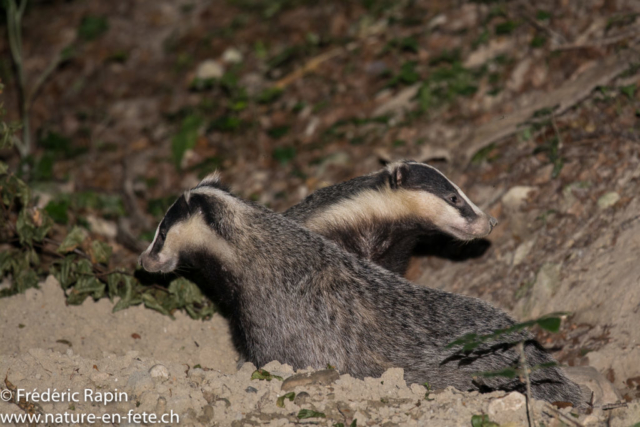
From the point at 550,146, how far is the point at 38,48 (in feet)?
36.0

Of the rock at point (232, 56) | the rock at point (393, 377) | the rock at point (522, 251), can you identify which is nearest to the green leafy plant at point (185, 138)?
the rock at point (232, 56)

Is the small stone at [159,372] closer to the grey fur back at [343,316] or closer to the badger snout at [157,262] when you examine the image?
the grey fur back at [343,316]

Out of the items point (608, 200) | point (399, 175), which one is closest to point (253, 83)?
Result: point (399, 175)

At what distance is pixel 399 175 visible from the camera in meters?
6.20

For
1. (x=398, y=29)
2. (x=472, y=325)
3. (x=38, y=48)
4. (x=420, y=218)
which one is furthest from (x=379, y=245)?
(x=38, y=48)

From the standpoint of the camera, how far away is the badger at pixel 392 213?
611cm

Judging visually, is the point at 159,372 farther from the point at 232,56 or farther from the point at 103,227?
the point at 232,56

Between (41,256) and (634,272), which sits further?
(41,256)

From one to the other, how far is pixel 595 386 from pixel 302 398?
2.25m

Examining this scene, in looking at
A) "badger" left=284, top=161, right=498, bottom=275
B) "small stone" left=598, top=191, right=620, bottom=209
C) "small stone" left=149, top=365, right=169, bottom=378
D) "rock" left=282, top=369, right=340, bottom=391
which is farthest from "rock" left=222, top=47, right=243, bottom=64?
"rock" left=282, top=369, right=340, bottom=391

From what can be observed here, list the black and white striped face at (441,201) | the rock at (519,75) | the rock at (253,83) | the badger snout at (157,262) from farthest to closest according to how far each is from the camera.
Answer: the rock at (253,83)
the rock at (519,75)
the black and white striped face at (441,201)
the badger snout at (157,262)

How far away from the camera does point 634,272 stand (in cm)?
539

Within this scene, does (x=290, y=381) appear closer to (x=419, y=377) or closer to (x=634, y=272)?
(x=419, y=377)

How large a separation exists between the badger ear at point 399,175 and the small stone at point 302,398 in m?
2.51
